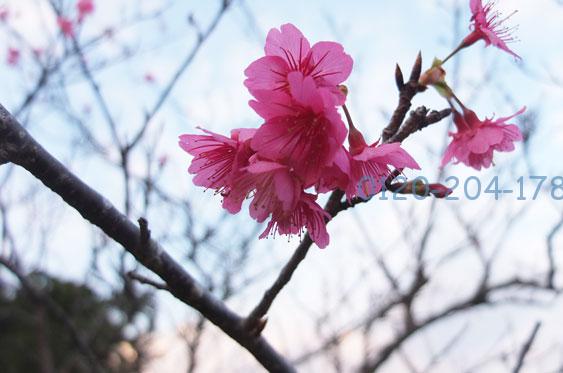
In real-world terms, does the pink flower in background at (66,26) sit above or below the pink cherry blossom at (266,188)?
above

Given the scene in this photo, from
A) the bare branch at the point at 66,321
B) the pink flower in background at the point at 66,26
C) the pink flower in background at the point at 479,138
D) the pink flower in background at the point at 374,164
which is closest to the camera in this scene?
the pink flower in background at the point at 374,164

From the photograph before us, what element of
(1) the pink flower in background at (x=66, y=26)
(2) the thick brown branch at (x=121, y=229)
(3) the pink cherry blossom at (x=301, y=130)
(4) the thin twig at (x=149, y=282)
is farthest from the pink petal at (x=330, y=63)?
(1) the pink flower in background at (x=66, y=26)

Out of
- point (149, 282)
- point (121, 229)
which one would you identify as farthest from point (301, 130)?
point (149, 282)

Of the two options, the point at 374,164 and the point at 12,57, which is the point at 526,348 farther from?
the point at 12,57

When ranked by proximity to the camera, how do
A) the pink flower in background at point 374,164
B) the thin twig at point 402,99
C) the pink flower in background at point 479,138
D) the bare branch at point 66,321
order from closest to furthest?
the pink flower in background at point 374,164, the thin twig at point 402,99, the pink flower in background at point 479,138, the bare branch at point 66,321

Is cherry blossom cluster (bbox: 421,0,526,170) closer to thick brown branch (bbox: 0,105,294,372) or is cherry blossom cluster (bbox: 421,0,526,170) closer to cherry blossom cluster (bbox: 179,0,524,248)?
cherry blossom cluster (bbox: 179,0,524,248)

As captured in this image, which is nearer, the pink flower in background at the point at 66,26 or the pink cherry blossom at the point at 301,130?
the pink cherry blossom at the point at 301,130

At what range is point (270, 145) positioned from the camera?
1.04 meters

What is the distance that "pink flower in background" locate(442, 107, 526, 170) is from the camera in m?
1.51

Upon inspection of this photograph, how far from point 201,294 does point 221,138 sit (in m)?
0.40

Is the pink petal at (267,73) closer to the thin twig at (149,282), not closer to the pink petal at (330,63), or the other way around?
the pink petal at (330,63)

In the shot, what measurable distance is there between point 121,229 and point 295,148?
1.34 ft

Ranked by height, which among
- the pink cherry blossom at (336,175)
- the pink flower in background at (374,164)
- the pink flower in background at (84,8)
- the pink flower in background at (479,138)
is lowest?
the pink cherry blossom at (336,175)

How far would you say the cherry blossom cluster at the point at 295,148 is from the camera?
1021 millimetres
